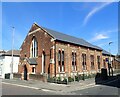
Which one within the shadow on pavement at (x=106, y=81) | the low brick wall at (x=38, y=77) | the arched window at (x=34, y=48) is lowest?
the shadow on pavement at (x=106, y=81)

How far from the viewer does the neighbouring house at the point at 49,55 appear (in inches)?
1404

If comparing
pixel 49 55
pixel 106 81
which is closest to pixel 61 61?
pixel 49 55

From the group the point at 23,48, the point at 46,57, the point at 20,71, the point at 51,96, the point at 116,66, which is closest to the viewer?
the point at 51,96

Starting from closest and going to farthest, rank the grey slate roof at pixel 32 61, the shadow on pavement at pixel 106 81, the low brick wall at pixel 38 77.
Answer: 1. the shadow on pavement at pixel 106 81
2. the low brick wall at pixel 38 77
3. the grey slate roof at pixel 32 61

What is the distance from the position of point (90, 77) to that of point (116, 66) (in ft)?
116

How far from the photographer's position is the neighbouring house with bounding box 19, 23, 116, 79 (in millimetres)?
35656

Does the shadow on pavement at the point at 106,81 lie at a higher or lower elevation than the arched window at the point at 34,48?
lower

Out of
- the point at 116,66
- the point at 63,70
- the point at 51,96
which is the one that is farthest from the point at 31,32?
the point at 116,66

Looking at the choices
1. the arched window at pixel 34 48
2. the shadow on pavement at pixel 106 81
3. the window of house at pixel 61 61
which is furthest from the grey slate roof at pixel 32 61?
the shadow on pavement at pixel 106 81

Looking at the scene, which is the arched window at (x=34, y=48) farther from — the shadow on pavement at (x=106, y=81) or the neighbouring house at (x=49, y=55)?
the shadow on pavement at (x=106, y=81)

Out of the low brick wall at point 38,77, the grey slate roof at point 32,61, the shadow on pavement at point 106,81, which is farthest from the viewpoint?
the grey slate roof at point 32,61

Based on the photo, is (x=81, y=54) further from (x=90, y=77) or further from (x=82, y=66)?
(x=90, y=77)

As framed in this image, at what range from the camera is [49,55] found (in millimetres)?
36188

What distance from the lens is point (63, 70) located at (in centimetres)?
3756
